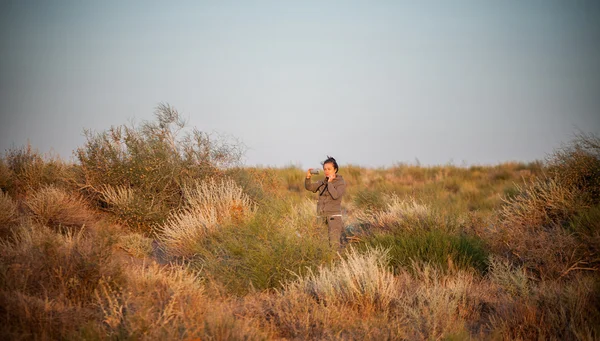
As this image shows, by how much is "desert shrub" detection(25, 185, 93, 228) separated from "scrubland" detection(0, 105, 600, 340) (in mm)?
33

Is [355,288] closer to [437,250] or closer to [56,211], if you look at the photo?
[437,250]

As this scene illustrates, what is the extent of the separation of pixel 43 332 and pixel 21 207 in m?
8.09

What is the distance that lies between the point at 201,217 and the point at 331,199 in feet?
8.81

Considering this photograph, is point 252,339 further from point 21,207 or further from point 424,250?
point 21,207

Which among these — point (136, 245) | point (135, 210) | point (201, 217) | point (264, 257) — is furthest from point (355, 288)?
point (135, 210)

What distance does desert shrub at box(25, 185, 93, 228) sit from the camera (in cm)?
1045

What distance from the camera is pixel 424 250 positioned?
28.3 feet

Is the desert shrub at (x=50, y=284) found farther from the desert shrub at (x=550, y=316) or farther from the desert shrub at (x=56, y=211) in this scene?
the desert shrub at (x=550, y=316)

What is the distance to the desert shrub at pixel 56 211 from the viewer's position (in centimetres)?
1045

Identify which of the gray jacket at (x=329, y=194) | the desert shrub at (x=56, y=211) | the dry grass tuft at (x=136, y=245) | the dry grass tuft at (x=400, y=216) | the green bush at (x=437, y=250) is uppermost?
the desert shrub at (x=56, y=211)

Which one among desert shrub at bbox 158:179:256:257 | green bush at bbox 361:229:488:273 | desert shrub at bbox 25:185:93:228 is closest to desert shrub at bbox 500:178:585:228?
green bush at bbox 361:229:488:273

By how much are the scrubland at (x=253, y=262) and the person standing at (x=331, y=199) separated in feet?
1.09

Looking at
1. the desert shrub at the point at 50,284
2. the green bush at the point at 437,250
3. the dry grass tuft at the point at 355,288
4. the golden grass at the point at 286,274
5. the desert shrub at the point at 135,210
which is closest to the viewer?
the desert shrub at the point at 50,284

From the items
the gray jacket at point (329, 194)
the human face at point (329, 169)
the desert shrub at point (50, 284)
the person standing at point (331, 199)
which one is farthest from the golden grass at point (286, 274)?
the human face at point (329, 169)
